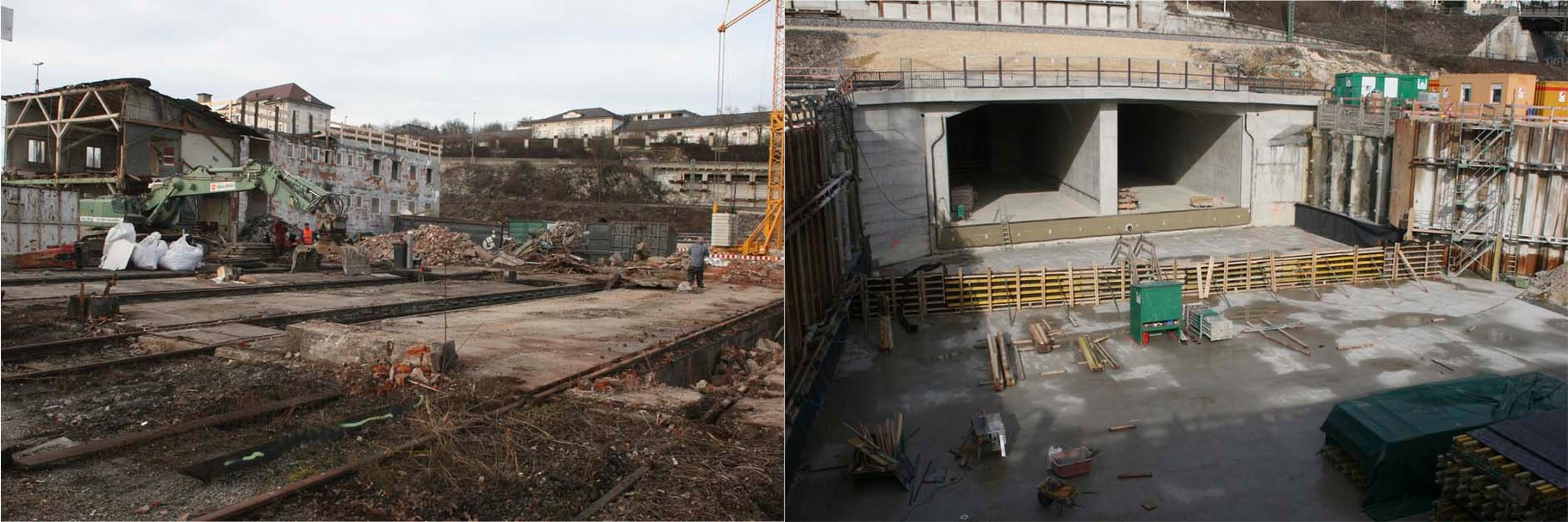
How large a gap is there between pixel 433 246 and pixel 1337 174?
2601 cm

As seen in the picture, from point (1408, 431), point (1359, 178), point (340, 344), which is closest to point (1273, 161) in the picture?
point (1359, 178)

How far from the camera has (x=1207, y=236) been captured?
2519 centimetres

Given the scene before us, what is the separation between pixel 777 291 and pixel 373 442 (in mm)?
14295

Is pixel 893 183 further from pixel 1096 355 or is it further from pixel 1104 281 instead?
pixel 1096 355

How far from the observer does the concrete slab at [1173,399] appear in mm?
9297

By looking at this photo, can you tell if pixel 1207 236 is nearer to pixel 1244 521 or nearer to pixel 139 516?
pixel 1244 521

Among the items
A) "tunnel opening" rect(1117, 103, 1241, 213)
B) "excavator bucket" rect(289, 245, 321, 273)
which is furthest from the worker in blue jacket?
"tunnel opening" rect(1117, 103, 1241, 213)

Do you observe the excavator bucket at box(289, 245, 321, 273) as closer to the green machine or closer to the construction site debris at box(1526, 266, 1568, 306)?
the green machine

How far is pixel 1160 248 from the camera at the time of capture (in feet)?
75.9

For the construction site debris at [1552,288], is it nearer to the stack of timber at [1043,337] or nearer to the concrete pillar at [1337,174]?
the concrete pillar at [1337,174]

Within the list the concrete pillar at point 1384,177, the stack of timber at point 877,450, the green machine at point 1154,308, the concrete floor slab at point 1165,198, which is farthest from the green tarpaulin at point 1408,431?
the concrete floor slab at point 1165,198

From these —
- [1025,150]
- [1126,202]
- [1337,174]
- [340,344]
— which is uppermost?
[1025,150]

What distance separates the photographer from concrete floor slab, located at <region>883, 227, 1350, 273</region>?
21500 mm

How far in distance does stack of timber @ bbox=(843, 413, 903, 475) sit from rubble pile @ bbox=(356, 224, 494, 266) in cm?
1963
